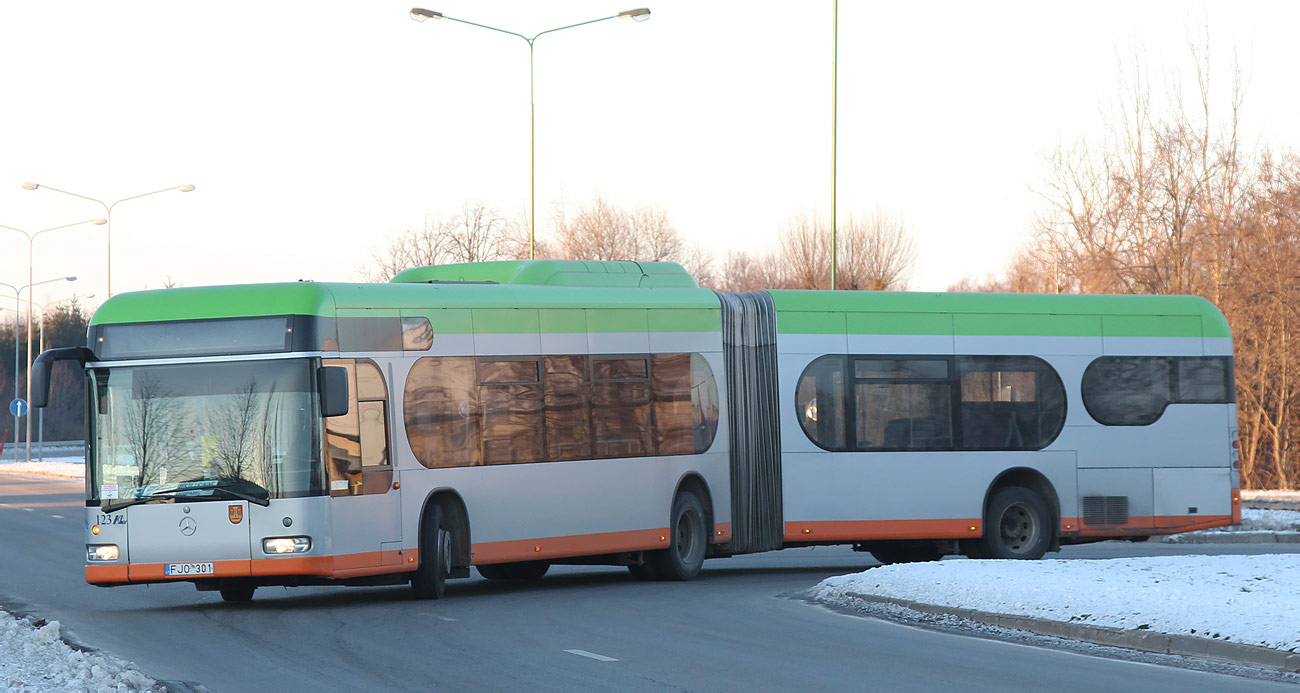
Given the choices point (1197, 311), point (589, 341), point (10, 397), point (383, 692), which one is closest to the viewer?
point (383, 692)

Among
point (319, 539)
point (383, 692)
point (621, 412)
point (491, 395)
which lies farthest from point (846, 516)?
point (383, 692)

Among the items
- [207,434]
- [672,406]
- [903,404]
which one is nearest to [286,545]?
[207,434]

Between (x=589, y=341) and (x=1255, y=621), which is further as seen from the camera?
(x=589, y=341)

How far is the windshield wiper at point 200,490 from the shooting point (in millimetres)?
14078

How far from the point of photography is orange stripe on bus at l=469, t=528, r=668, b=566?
1589 cm

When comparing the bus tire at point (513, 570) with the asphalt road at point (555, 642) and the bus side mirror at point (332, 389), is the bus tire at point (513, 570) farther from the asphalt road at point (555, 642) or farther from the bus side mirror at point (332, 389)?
the bus side mirror at point (332, 389)

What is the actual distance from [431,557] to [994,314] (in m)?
7.74

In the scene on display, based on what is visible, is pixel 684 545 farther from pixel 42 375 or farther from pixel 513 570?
pixel 42 375

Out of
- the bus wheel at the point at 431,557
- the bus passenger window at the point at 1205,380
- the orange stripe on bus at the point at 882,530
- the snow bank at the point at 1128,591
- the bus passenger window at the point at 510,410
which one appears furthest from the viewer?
the bus passenger window at the point at 1205,380

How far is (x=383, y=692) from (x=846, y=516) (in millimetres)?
9533

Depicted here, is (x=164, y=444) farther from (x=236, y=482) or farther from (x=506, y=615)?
(x=506, y=615)

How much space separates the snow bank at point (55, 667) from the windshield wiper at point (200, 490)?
5.41 feet

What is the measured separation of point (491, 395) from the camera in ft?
52.7

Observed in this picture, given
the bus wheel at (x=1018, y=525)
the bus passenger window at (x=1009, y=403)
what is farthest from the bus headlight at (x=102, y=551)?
the bus wheel at (x=1018, y=525)
